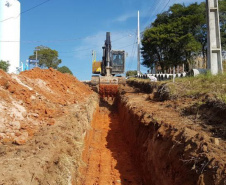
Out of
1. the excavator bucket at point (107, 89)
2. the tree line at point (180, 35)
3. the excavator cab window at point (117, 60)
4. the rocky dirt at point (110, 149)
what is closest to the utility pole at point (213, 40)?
the rocky dirt at point (110, 149)

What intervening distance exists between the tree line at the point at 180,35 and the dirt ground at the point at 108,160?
19.1 meters

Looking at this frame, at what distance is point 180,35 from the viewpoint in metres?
28.8

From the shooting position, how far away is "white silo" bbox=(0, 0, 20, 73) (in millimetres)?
33875

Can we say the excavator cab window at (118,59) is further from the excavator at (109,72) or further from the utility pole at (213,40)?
the utility pole at (213,40)

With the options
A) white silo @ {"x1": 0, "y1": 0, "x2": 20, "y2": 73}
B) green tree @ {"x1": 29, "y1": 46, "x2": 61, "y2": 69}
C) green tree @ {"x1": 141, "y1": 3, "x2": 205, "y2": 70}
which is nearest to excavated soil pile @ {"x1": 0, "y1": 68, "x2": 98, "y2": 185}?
green tree @ {"x1": 141, "y1": 3, "x2": 205, "y2": 70}

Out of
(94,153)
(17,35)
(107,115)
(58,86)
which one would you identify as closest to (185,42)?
(107,115)

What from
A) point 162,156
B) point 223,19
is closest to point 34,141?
point 162,156

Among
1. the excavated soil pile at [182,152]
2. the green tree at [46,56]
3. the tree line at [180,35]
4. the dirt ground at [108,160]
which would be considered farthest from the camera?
the green tree at [46,56]

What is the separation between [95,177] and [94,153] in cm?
200

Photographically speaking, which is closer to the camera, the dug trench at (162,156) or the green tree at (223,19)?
the dug trench at (162,156)

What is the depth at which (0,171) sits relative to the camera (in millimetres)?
3500

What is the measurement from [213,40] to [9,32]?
3120 centimetres

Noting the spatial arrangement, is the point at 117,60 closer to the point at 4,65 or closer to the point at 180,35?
the point at 180,35

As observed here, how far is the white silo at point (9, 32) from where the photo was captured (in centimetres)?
3388
